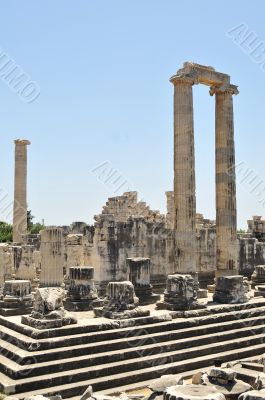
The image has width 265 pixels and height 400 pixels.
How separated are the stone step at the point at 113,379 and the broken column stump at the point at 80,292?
3580 mm

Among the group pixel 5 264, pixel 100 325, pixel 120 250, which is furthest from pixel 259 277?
pixel 5 264

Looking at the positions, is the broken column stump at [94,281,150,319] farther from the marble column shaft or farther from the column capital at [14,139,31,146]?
the column capital at [14,139,31,146]

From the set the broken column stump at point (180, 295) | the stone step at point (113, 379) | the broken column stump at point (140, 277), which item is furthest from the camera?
the broken column stump at point (140, 277)

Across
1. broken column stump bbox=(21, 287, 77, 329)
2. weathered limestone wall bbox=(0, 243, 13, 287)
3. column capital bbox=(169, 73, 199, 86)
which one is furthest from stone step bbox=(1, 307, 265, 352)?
column capital bbox=(169, 73, 199, 86)

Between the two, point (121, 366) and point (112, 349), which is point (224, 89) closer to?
point (112, 349)

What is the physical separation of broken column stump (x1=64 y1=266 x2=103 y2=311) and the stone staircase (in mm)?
2261

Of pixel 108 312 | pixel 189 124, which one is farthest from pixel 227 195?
pixel 108 312

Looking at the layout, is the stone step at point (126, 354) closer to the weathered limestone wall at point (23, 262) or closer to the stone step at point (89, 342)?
the stone step at point (89, 342)

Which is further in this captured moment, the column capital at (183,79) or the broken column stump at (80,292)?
the column capital at (183,79)

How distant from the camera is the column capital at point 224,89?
60.0 feet

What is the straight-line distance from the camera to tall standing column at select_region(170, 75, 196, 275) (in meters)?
16.8

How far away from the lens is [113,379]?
9266 millimetres

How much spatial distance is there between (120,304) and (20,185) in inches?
764

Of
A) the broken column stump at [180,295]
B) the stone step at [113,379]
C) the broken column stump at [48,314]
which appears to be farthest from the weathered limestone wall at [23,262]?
the stone step at [113,379]
